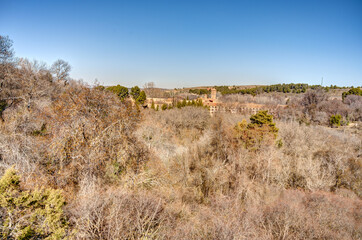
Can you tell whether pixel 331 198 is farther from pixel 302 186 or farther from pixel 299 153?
pixel 299 153

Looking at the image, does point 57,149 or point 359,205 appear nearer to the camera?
point 57,149

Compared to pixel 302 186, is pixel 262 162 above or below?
above

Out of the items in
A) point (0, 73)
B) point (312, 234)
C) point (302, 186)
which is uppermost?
point (0, 73)

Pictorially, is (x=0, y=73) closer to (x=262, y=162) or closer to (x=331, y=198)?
(x=262, y=162)

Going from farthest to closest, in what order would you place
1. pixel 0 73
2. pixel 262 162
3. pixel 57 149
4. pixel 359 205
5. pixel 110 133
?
pixel 0 73, pixel 262 162, pixel 359 205, pixel 110 133, pixel 57 149

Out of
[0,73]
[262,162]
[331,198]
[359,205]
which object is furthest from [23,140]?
[359,205]

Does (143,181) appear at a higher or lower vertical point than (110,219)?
lower

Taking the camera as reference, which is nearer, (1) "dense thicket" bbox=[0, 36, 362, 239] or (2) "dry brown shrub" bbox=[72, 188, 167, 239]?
(2) "dry brown shrub" bbox=[72, 188, 167, 239]

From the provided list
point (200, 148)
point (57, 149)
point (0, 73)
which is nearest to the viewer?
point (57, 149)

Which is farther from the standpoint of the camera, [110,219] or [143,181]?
[143,181]

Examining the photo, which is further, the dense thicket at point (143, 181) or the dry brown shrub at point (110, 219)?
the dense thicket at point (143, 181)
